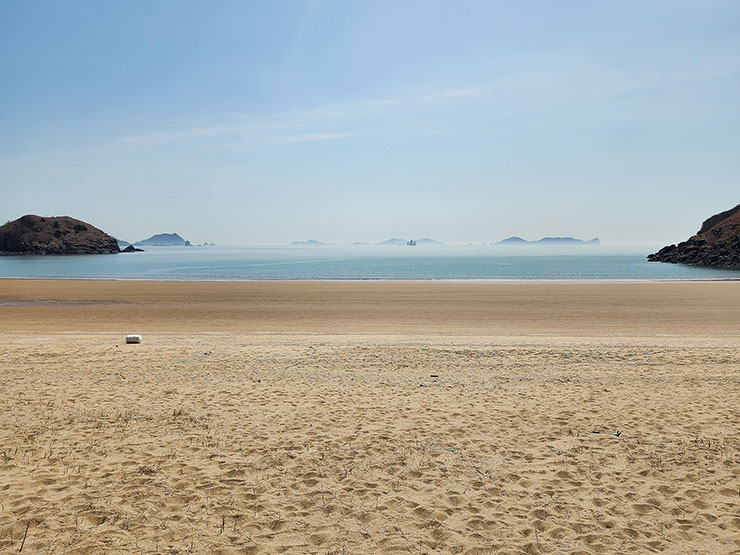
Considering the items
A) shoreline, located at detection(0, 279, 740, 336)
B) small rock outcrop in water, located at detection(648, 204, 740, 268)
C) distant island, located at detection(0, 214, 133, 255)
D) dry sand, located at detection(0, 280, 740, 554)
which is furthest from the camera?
distant island, located at detection(0, 214, 133, 255)

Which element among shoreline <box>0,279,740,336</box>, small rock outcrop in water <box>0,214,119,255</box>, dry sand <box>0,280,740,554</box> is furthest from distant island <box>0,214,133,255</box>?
dry sand <box>0,280,740,554</box>

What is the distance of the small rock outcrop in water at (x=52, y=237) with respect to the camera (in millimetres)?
167125

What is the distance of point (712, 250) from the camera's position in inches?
3686

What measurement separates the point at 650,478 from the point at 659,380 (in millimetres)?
5484

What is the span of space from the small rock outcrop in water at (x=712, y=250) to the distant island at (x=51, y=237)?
18705 centimetres

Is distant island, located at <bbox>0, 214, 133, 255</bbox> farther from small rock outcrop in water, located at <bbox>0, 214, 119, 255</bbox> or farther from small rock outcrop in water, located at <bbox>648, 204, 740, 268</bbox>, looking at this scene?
small rock outcrop in water, located at <bbox>648, 204, 740, 268</bbox>

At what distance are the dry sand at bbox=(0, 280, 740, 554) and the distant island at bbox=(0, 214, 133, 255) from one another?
185m

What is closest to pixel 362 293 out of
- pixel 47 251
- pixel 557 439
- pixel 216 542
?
pixel 557 439

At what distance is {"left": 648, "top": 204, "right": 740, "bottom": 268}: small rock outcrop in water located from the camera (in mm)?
86688

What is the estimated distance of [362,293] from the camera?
37406mm

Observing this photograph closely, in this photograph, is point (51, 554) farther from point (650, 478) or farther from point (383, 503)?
point (650, 478)

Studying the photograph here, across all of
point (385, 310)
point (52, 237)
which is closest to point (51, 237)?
point (52, 237)

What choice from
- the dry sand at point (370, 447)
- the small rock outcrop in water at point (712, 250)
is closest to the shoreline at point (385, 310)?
the dry sand at point (370, 447)

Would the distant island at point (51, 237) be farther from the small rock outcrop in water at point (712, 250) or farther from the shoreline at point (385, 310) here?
the small rock outcrop in water at point (712, 250)
